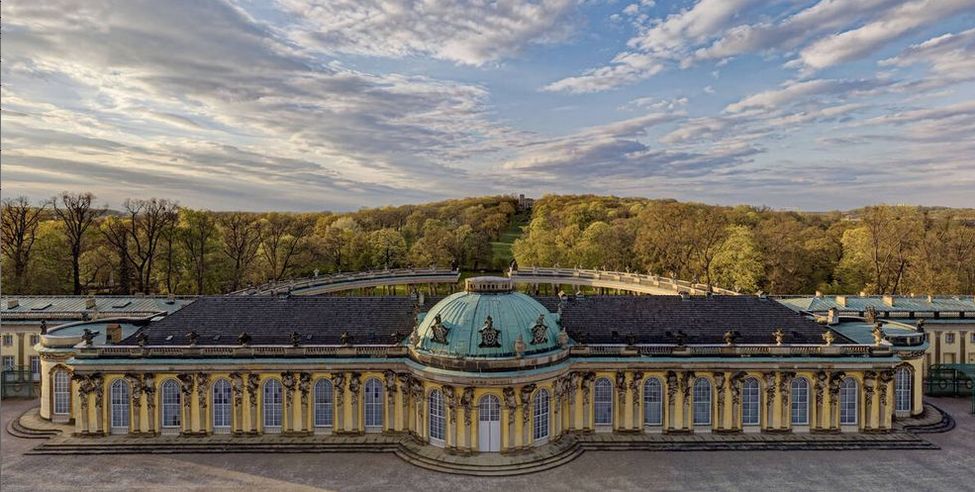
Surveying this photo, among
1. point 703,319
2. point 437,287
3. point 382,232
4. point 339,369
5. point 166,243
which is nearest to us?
point 339,369

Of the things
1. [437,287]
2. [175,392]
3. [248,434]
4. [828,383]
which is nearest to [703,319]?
[828,383]

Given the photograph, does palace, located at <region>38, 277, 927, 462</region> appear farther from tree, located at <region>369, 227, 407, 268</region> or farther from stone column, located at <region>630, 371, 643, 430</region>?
tree, located at <region>369, 227, 407, 268</region>

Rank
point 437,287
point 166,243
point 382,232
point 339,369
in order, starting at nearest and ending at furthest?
point 339,369 → point 166,243 → point 437,287 → point 382,232

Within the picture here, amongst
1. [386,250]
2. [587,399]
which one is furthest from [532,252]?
[587,399]

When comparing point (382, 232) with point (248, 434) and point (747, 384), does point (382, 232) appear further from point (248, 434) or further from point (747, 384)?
point (747, 384)

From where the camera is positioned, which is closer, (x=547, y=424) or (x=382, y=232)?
(x=547, y=424)

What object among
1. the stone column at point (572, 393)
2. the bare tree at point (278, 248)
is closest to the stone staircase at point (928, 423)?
the stone column at point (572, 393)

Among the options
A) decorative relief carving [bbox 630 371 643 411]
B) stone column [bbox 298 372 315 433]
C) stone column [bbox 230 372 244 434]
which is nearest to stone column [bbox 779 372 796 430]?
decorative relief carving [bbox 630 371 643 411]

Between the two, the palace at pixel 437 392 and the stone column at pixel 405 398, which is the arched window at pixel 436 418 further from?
the stone column at pixel 405 398
